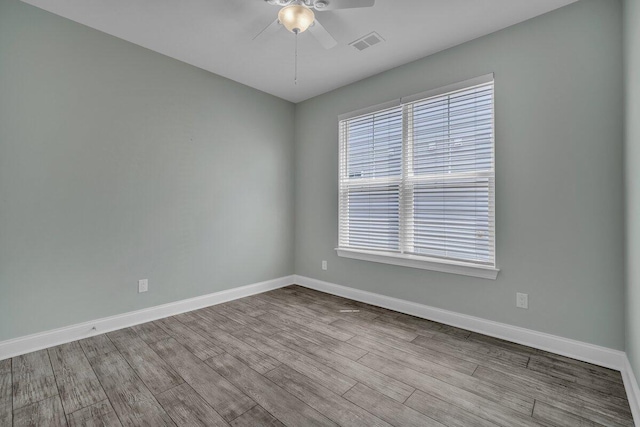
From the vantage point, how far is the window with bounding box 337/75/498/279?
2.62 meters

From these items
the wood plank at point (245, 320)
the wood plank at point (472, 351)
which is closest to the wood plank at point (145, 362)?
the wood plank at point (245, 320)

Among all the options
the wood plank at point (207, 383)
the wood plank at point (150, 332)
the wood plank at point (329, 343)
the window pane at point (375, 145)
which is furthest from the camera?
the window pane at point (375, 145)

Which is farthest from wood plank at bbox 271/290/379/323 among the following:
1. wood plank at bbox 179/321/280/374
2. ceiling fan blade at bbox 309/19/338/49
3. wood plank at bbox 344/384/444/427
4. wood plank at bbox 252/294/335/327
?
ceiling fan blade at bbox 309/19/338/49

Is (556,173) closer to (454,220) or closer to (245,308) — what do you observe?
(454,220)

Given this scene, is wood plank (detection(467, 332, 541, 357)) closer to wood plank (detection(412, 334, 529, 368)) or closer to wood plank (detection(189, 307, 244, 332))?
wood plank (detection(412, 334, 529, 368))

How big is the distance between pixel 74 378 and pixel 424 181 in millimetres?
3279

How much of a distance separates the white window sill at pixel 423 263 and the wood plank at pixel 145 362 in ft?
7.32

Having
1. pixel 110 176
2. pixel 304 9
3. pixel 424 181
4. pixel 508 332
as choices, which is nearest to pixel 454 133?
pixel 424 181

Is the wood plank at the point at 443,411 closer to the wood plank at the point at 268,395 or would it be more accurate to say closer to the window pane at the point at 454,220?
the wood plank at the point at 268,395

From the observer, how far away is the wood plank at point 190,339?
7.45ft

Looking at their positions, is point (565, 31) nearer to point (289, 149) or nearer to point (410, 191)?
point (410, 191)

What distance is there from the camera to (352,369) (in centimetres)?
204

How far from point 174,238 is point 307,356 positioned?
191 cm

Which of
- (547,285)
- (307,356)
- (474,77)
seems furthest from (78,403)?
(474,77)
